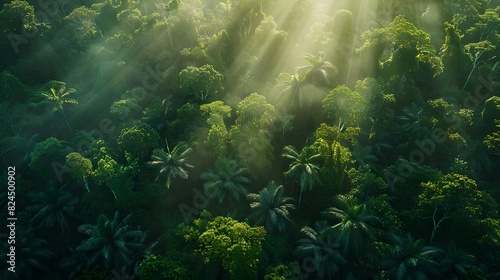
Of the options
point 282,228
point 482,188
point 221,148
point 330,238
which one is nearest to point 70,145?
point 221,148

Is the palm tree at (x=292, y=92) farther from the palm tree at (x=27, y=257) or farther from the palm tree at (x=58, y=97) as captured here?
the palm tree at (x=27, y=257)

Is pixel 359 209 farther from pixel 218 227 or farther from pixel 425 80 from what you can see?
pixel 425 80

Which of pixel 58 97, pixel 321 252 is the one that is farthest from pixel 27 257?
pixel 321 252

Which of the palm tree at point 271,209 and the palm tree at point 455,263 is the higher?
the palm tree at point 271,209

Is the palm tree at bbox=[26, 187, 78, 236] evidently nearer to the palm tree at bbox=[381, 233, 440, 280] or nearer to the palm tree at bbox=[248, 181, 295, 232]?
the palm tree at bbox=[248, 181, 295, 232]

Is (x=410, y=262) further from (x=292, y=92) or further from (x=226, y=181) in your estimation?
(x=292, y=92)

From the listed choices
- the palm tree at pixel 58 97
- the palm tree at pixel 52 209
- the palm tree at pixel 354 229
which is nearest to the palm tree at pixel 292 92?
the palm tree at pixel 354 229
